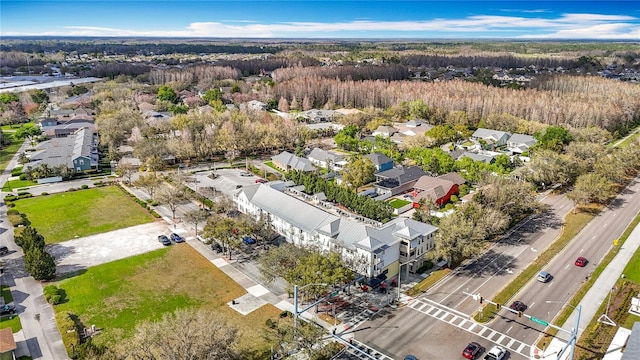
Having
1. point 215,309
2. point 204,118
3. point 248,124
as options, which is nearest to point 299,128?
point 248,124

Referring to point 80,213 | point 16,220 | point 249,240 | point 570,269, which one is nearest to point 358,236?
point 249,240

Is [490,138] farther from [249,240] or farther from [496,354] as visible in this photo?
[496,354]

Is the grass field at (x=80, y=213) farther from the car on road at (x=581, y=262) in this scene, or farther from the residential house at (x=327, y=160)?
the car on road at (x=581, y=262)

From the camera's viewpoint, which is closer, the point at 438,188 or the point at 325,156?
the point at 438,188

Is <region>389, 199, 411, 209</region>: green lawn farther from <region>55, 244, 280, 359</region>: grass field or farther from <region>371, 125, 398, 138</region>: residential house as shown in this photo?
<region>371, 125, 398, 138</region>: residential house

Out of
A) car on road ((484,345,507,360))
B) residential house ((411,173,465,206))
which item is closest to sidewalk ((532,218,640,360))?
car on road ((484,345,507,360))
